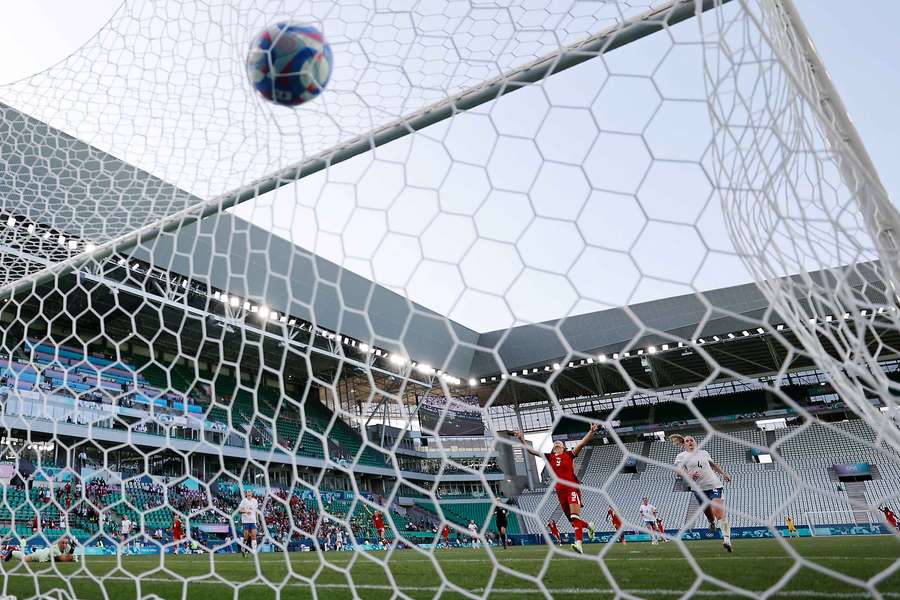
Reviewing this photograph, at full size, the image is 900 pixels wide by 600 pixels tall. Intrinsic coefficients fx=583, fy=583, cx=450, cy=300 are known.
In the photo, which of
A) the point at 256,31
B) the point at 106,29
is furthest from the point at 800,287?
the point at 106,29

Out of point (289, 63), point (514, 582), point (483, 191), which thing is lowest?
point (514, 582)

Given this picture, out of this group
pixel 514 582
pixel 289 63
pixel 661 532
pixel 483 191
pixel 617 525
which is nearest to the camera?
pixel 483 191

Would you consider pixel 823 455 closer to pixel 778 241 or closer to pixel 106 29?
pixel 778 241

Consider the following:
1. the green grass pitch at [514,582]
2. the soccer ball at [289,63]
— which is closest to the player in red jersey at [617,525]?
the green grass pitch at [514,582]

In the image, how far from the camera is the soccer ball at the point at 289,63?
284cm

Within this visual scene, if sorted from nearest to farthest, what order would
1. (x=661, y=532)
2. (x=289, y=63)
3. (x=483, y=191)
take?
(x=483, y=191) → (x=289, y=63) → (x=661, y=532)

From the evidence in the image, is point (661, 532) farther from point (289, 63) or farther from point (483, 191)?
point (289, 63)

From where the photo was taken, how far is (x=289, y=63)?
9.30 ft

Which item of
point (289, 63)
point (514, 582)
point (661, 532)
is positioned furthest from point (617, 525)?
point (289, 63)

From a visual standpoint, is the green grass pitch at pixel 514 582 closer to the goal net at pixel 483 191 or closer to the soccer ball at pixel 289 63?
the goal net at pixel 483 191

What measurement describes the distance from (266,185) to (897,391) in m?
2.69

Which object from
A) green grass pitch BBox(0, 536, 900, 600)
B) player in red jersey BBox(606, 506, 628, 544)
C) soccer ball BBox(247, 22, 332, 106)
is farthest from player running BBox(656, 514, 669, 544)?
soccer ball BBox(247, 22, 332, 106)

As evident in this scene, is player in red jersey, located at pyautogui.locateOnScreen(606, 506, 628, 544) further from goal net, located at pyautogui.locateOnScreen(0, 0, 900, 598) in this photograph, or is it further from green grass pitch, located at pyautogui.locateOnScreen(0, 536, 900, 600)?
green grass pitch, located at pyautogui.locateOnScreen(0, 536, 900, 600)

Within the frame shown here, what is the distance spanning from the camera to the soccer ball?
9.32ft
